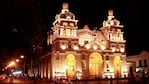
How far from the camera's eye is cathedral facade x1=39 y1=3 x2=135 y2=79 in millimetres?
59875

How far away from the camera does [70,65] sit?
200ft

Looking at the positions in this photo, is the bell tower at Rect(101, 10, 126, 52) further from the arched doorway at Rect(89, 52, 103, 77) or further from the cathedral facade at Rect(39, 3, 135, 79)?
the arched doorway at Rect(89, 52, 103, 77)

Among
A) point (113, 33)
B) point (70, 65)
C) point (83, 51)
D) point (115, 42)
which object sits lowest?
point (70, 65)

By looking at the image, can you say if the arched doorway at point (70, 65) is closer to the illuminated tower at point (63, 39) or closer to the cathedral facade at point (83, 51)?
the cathedral facade at point (83, 51)

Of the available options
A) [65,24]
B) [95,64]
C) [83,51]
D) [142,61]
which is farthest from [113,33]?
[65,24]

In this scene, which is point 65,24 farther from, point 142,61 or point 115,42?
point 142,61

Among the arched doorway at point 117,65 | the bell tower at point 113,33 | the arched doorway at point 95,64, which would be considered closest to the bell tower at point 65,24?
the arched doorway at point 95,64

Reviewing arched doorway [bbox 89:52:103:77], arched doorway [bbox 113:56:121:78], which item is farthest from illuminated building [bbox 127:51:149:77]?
arched doorway [bbox 89:52:103:77]

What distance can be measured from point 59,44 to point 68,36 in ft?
10.4

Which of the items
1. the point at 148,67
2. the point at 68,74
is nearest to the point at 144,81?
the point at 68,74

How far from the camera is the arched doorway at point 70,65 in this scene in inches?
2362

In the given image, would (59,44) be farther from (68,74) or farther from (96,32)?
(96,32)

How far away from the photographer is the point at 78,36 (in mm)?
64500

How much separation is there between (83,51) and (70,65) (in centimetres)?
455
